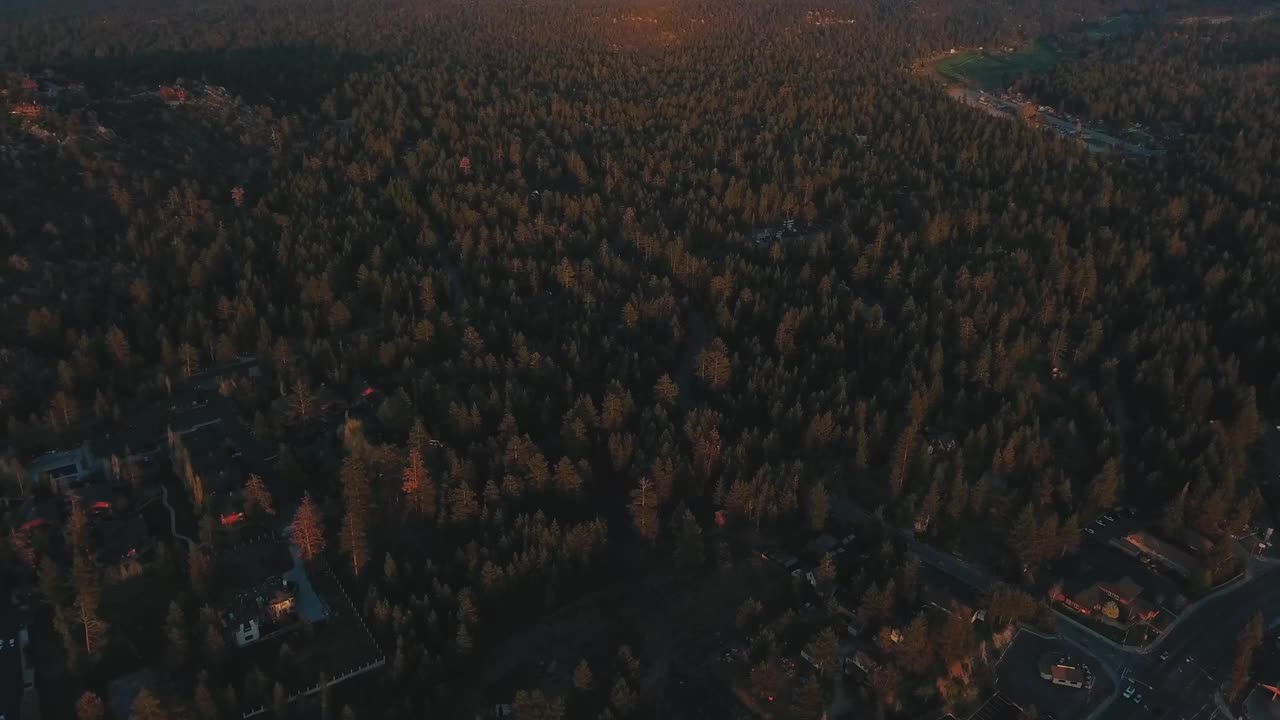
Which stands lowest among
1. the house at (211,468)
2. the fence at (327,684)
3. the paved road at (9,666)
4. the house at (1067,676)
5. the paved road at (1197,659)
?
the paved road at (1197,659)

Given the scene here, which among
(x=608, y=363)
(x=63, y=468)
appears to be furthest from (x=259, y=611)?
(x=608, y=363)

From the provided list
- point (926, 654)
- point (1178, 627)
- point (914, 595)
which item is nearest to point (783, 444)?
point (914, 595)

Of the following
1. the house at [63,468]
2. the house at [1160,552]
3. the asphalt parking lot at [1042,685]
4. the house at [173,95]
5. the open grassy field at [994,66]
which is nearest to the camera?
the asphalt parking lot at [1042,685]

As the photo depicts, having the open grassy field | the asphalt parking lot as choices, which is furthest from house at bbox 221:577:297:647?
the open grassy field

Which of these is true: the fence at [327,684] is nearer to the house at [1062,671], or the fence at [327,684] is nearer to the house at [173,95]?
the house at [1062,671]

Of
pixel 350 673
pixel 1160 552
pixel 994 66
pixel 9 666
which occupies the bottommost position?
pixel 1160 552

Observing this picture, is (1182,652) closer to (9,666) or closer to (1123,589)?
(1123,589)

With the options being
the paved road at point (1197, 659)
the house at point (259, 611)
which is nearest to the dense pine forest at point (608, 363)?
the house at point (259, 611)
